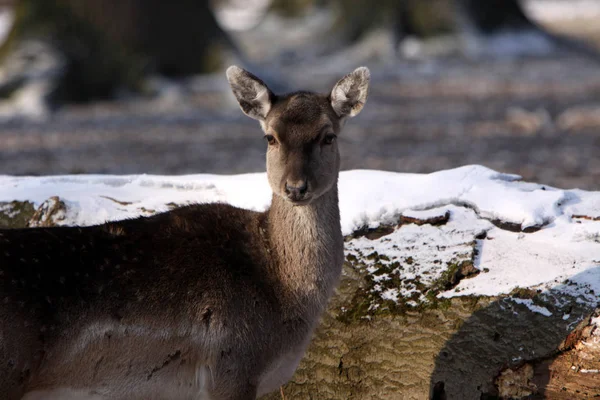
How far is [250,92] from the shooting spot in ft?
16.2

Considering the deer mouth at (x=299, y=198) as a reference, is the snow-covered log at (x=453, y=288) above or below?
below

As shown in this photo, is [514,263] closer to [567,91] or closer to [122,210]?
[122,210]

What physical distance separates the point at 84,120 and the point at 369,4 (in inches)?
412

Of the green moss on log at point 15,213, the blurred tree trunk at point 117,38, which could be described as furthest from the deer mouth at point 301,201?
the blurred tree trunk at point 117,38

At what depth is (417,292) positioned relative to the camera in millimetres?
5105

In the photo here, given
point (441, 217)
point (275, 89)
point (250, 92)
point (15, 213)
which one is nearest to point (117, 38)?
point (275, 89)

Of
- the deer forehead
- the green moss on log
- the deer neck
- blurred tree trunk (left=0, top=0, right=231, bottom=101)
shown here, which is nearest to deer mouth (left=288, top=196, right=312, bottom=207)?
the deer neck

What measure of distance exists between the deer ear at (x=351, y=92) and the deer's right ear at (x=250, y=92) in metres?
0.37

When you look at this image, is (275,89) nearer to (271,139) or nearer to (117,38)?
(117,38)

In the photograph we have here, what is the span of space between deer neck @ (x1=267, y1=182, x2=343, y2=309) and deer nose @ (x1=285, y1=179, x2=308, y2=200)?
26 cm

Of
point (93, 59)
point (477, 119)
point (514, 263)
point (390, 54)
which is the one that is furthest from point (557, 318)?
point (390, 54)

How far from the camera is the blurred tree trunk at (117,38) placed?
15.6 m

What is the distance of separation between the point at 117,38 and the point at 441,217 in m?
12.0

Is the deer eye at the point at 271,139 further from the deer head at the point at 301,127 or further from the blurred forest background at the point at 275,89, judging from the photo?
the blurred forest background at the point at 275,89
